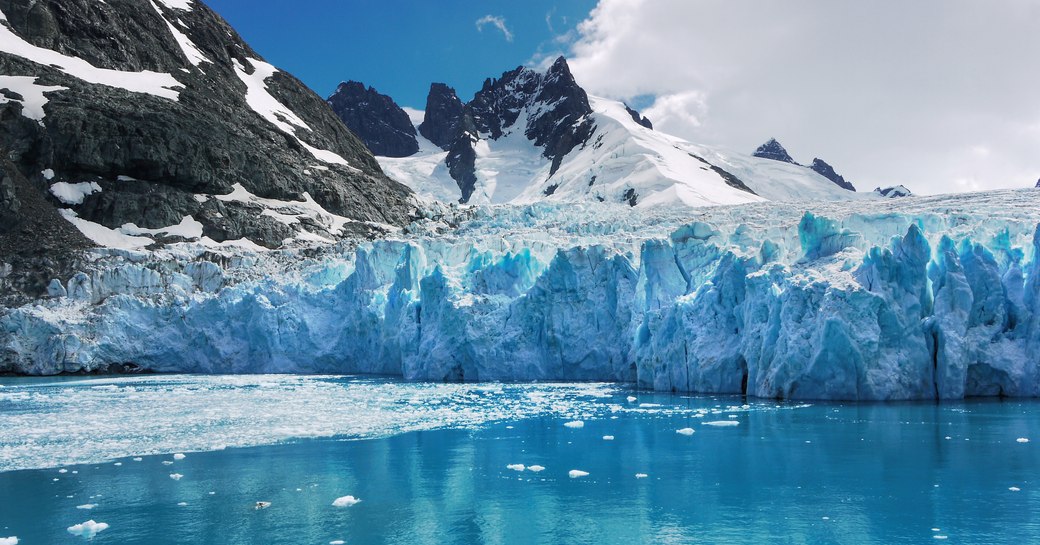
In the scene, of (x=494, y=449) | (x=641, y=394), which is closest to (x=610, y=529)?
(x=494, y=449)

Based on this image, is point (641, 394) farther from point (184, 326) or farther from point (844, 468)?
point (184, 326)

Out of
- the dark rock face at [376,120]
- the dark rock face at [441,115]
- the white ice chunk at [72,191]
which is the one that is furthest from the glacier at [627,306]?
the dark rock face at [441,115]

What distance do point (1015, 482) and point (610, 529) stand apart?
4665 millimetres

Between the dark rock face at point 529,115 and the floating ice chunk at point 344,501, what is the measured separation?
9359 cm

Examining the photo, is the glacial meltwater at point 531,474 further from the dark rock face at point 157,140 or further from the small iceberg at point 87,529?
the dark rock face at point 157,140

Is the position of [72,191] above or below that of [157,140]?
below

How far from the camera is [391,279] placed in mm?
29844

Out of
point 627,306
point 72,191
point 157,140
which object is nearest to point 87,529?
point 627,306

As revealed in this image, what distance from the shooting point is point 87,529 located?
7.48 meters

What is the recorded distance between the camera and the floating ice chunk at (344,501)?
8409 millimetres

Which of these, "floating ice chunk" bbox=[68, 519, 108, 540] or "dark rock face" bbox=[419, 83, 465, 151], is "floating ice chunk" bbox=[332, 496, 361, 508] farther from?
"dark rock face" bbox=[419, 83, 465, 151]

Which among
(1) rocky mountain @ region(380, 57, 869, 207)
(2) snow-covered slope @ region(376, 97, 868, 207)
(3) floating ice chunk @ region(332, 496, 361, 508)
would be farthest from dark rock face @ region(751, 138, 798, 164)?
(3) floating ice chunk @ region(332, 496, 361, 508)

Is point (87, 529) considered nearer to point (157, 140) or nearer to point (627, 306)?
point (627, 306)

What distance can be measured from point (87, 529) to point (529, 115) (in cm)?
12748
